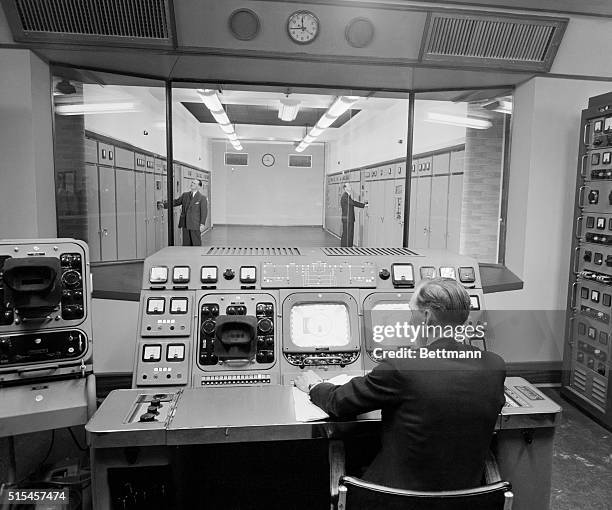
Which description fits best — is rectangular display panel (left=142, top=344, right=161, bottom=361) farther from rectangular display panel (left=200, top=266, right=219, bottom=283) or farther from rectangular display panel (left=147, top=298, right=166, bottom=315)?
rectangular display panel (left=200, top=266, right=219, bottom=283)

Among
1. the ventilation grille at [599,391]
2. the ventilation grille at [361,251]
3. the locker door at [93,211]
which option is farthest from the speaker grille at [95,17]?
the ventilation grille at [599,391]

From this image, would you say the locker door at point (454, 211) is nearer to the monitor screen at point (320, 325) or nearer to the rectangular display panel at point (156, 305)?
the monitor screen at point (320, 325)

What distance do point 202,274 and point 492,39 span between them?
108 inches

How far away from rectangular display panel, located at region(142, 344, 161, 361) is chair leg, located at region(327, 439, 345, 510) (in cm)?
95

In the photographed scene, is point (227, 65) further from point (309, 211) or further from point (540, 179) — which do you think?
point (540, 179)

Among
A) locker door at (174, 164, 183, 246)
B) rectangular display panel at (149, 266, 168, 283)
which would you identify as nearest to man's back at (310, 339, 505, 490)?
rectangular display panel at (149, 266, 168, 283)

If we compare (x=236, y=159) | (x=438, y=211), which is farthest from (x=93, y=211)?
(x=438, y=211)

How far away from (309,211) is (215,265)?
2470mm

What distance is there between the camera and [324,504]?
2.47 metres

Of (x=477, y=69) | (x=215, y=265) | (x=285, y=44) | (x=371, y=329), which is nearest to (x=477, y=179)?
(x=477, y=69)

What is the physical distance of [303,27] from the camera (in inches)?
131

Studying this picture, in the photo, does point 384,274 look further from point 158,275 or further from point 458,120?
point 458,120

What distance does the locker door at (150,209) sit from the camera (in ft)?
14.0

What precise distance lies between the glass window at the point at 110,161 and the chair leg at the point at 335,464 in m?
2.80
